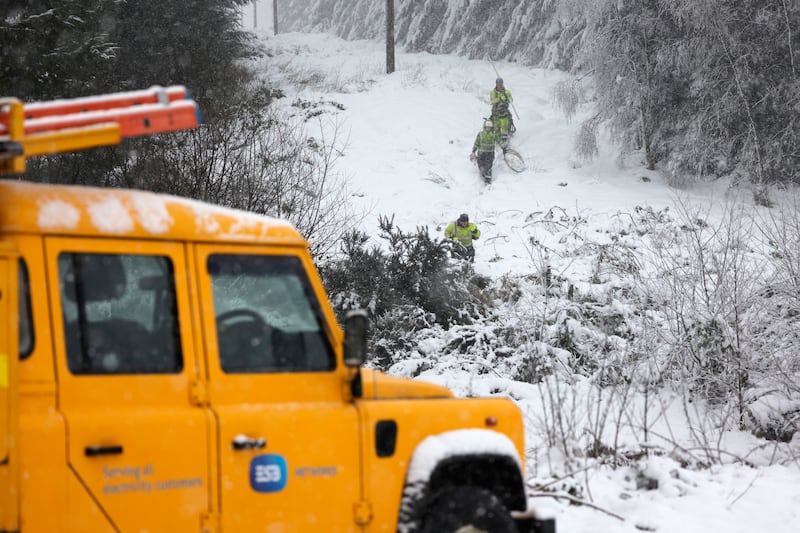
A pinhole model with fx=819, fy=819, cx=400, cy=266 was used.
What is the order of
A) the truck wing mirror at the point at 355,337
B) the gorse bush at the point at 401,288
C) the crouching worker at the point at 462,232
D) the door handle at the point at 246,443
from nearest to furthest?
1. the door handle at the point at 246,443
2. the truck wing mirror at the point at 355,337
3. the gorse bush at the point at 401,288
4. the crouching worker at the point at 462,232

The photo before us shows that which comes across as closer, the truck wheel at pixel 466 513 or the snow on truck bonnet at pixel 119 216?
the snow on truck bonnet at pixel 119 216

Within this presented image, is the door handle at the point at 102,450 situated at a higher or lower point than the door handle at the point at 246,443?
higher

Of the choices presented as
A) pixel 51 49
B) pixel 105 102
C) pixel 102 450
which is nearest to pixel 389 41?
pixel 51 49

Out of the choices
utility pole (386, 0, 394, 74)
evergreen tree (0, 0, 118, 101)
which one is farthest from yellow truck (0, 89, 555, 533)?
utility pole (386, 0, 394, 74)

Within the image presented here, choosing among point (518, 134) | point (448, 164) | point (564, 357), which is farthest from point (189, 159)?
point (518, 134)

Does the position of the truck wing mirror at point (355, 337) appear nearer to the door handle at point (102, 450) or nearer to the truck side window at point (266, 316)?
the truck side window at point (266, 316)

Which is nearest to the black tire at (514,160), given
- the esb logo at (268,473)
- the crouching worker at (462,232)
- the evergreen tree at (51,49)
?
the crouching worker at (462,232)

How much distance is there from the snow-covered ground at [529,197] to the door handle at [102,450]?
7.58 ft

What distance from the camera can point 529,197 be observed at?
21.1 metres

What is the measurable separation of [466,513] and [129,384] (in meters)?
1.75

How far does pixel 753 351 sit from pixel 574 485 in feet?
13.8

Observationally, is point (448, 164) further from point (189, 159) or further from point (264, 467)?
Result: point (264, 467)

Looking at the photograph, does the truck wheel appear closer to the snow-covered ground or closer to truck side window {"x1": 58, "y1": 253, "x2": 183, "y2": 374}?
the snow-covered ground

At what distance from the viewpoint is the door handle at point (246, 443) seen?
3.51m
